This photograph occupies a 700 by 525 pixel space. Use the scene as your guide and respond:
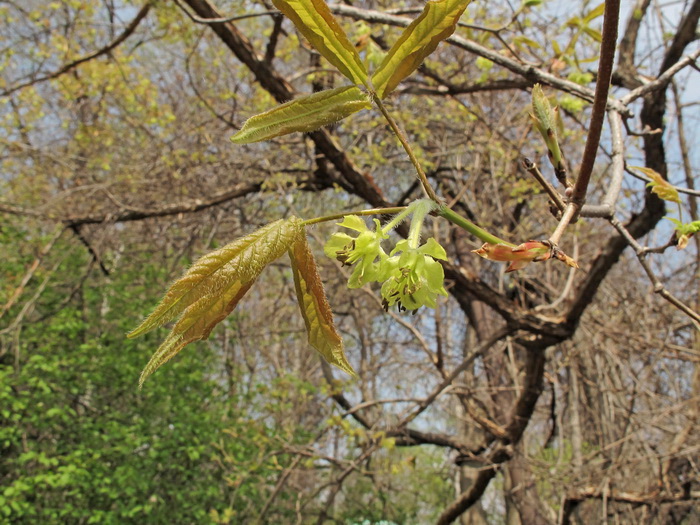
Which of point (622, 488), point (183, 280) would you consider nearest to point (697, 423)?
point (622, 488)

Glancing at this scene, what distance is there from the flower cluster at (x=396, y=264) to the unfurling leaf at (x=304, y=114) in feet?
0.36

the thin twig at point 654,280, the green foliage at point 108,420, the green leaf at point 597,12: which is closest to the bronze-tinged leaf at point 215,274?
the thin twig at point 654,280

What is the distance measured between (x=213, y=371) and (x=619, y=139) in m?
6.21

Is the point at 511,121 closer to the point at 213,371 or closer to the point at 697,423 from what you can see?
the point at 697,423

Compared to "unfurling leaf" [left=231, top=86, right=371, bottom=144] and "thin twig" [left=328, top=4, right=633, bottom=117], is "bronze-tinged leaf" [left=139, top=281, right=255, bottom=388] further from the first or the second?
"thin twig" [left=328, top=4, right=633, bottom=117]

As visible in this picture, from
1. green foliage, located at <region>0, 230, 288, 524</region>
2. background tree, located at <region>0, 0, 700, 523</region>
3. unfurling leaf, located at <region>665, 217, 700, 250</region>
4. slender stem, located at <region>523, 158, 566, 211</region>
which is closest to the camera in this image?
slender stem, located at <region>523, 158, 566, 211</region>

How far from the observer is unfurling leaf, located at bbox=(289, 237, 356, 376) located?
22.9 inches

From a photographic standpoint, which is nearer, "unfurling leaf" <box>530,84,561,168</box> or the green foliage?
"unfurling leaf" <box>530,84,561,168</box>

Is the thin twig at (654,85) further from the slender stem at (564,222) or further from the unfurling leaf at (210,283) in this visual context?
the unfurling leaf at (210,283)

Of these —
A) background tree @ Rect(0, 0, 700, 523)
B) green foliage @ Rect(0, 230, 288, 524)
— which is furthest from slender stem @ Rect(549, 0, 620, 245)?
green foliage @ Rect(0, 230, 288, 524)

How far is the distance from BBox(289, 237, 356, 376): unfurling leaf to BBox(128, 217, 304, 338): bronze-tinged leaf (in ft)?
0.15

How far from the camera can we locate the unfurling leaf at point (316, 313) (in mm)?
581

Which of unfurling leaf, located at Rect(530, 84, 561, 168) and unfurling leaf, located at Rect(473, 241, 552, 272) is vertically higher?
unfurling leaf, located at Rect(530, 84, 561, 168)

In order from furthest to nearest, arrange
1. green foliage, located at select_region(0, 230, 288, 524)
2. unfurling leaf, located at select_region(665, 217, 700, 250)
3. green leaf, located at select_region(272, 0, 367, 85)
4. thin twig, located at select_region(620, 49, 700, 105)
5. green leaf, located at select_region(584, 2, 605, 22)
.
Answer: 1. green foliage, located at select_region(0, 230, 288, 524)
2. green leaf, located at select_region(584, 2, 605, 22)
3. thin twig, located at select_region(620, 49, 700, 105)
4. unfurling leaf, located at select_region(665, 217, 700, 250)
5. green leaf, located at select_region(272, 0, 367, 85)
